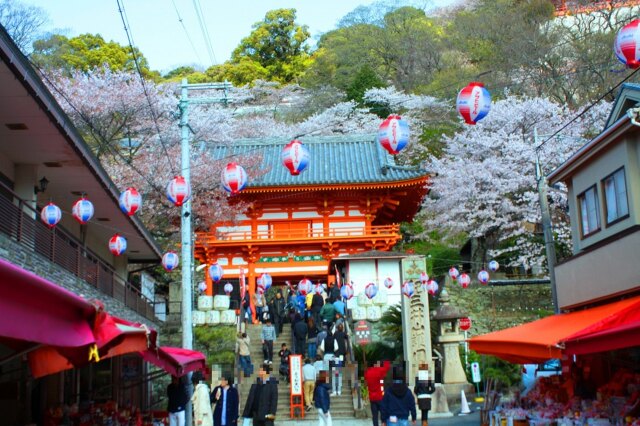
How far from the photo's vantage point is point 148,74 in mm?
59719

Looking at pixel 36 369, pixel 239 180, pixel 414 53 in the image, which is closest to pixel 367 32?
pixel 414 53

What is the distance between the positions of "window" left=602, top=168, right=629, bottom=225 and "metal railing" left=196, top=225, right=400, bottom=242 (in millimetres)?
20570

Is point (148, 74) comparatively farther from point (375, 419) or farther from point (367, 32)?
point (375, 419)

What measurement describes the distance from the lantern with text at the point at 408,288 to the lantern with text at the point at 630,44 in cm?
1281

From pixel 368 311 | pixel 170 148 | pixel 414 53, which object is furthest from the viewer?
pixel 414 53

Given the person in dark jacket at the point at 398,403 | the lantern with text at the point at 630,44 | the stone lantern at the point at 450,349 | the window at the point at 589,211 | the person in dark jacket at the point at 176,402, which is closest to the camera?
the lantern with text at the point at 630,44

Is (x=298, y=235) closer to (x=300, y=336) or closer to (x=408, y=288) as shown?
(x=300, y=336)

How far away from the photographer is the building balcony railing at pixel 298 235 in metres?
35.5

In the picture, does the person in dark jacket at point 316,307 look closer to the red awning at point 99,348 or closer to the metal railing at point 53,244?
the metal railing at point 53,244

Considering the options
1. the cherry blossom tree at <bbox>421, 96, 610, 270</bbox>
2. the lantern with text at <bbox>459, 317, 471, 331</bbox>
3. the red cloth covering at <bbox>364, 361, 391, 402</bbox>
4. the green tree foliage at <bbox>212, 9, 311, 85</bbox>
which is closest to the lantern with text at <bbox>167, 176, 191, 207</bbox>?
the red cloth covering at <bbox>364, 361, 391, 402</bbox>

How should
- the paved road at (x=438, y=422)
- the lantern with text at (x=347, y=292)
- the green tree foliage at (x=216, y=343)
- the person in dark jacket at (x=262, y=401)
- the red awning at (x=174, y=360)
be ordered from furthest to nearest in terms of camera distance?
the lantern with text at (x=347, y=292)
the green tree foliage at (x=216, y=343)
the paved road at (x=438, y=422)
the person in dark jacket at (x=262, y=401)
the red awning at (x=174, y=360)

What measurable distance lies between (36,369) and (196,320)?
1976 centimetres

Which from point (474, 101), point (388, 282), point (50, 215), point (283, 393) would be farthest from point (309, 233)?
point (474, 101)

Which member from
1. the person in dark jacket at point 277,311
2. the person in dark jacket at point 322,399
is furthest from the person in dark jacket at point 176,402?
the person in dark jacket at point 277,311
